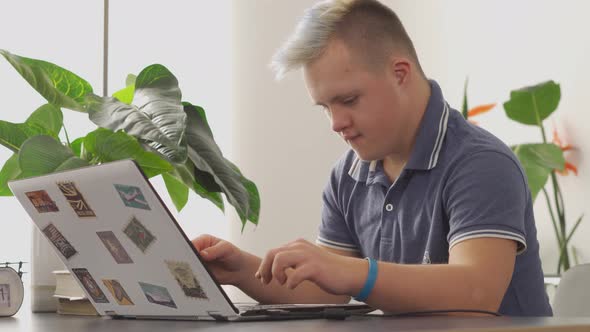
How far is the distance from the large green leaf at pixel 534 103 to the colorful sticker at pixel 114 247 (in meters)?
1.84

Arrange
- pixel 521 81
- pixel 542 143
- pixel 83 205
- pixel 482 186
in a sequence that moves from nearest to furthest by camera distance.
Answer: pixel 83 205, pixel 482 186, pixel 542 143, pixel 521 81

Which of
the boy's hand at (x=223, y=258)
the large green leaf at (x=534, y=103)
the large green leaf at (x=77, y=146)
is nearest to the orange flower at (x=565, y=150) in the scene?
the large green leaf at (x=534, y=103)

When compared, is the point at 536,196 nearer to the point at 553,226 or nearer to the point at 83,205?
the point at 553,226

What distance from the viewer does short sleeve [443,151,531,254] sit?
4.48 ft

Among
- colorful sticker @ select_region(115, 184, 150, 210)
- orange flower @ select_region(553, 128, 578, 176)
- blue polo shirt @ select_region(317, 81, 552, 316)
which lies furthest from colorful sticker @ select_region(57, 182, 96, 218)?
orange flower @ select_region(553, 128, 578, 176)

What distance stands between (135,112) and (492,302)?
648mm

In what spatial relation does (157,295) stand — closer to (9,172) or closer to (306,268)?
(306,268)

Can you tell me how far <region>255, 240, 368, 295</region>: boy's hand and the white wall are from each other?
180 cm

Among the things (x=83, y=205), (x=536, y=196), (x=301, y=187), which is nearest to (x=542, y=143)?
(x=536, y=196)

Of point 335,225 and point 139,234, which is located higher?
point 139,234

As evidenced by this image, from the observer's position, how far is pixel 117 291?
3.97 feet

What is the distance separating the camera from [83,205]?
3.66 ft

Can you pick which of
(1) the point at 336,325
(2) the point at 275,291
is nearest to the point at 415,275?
(1) the point at 336,325

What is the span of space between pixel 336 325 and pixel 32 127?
2.50 feet
